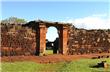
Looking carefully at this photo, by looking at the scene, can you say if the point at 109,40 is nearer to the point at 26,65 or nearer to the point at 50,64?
the point at 50,64

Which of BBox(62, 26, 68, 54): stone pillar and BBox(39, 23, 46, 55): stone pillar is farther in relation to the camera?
BBox(62, 26, 68, 54): stone pillar

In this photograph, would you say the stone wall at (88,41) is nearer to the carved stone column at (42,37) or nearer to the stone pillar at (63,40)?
the stone pillar at (63,40)

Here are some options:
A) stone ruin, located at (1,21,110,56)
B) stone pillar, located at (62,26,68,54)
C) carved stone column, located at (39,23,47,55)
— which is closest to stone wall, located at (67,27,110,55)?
stone ruin, located at (1,21,110,56)

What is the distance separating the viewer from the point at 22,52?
23.0m

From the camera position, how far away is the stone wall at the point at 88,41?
995 inches

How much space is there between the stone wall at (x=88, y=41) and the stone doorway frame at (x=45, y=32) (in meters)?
0.47

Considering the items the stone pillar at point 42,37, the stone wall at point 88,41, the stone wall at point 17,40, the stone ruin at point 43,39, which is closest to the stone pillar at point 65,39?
the stone ruin at point 43,39

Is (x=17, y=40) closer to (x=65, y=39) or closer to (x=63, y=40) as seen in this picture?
(x=63, y=40)

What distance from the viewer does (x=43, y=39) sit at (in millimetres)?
23703

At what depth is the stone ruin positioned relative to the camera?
2255 centimetres

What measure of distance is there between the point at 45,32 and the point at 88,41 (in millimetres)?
4185

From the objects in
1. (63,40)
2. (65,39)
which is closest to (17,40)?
(63,40)

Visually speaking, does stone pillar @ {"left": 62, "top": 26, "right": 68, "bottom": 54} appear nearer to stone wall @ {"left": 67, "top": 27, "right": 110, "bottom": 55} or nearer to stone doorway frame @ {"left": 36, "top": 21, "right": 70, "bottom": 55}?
stone doorway frame @ {"left": 36, "top": 21, "right": 70, "bottom": 55}

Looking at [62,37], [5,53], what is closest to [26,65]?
[5,53]
